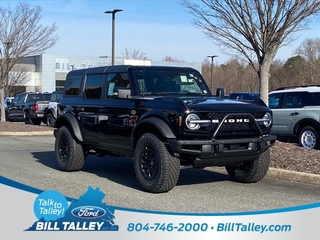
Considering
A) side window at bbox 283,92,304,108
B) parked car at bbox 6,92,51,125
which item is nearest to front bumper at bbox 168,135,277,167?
side window at bbox 283,92,304,108

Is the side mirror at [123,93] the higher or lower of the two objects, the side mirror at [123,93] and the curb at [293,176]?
the higher

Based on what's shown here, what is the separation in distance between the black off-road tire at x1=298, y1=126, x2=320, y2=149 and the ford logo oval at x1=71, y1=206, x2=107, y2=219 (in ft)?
30.3

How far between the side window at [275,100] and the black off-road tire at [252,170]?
6159mm

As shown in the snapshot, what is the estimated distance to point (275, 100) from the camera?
1468cm

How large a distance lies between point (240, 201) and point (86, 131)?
11.2 feet

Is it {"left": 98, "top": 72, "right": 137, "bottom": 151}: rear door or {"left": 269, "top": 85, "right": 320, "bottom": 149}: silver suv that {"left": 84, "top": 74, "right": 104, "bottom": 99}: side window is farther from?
{"left": 269, "top": 85, "right": 320, "bottom": 149}: silver suv

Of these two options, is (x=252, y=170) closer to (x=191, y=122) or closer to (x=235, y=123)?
(x=235, y=123)

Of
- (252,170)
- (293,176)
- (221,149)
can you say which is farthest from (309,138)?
(221,149)

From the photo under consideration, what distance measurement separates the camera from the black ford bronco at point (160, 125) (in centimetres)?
724

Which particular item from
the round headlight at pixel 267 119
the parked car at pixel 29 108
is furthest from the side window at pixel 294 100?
the parked car at pixel 29 108

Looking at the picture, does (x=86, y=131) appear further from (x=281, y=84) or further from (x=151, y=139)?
(x=281, y=84)

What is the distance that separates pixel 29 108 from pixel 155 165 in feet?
59.3

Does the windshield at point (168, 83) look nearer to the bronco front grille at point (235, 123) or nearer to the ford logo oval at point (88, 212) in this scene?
the bronco front grille at point (235, 123)

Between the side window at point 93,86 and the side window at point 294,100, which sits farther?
the side window at point 294,100
